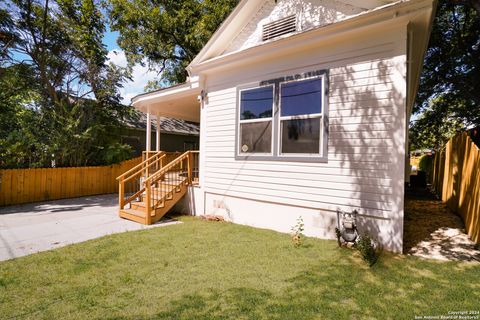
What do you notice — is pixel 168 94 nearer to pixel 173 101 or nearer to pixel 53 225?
pixel 173 101

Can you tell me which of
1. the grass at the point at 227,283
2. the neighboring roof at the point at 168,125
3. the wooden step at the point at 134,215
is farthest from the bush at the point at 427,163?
the wooden step at the point at 134,215

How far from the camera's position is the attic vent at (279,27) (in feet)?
19.3

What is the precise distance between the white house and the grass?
3.15 feet

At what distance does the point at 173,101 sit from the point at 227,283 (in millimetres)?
6808

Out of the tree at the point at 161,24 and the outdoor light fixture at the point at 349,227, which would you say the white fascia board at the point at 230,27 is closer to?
the outdoor light fixture at the point at 349,227

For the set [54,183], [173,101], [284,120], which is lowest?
[54,183]

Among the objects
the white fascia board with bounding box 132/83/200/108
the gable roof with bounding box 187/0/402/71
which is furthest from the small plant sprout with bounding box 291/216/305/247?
the gable roof with bounding box 187/0/402/71

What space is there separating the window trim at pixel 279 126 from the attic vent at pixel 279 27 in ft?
4.44

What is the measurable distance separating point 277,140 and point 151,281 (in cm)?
351

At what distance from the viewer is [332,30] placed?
4617mm

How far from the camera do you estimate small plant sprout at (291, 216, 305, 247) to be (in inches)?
184

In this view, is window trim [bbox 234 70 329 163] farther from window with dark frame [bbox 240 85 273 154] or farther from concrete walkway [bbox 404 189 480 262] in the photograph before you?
concrete walkway [bbox 404 189 480 262]

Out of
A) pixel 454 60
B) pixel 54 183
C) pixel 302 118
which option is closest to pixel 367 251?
pixel 302 118

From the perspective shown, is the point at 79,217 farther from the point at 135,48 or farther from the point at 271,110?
the point at 135,48
